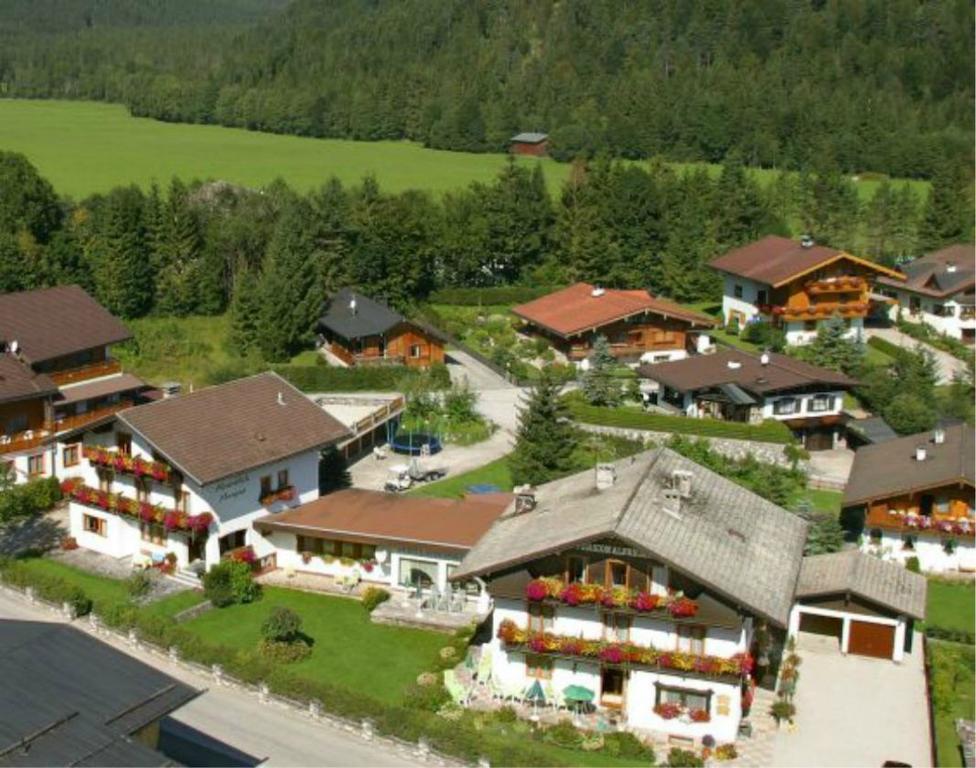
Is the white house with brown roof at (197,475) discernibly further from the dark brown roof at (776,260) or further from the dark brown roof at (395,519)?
the dark brown roof at (776,260)

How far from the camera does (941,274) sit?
7488cm

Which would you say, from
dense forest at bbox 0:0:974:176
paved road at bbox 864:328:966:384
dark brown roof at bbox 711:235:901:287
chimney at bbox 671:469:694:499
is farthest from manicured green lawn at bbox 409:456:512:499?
dense forest at bbox 0:0:974:176

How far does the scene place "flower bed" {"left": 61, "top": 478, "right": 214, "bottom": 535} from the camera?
135 feet

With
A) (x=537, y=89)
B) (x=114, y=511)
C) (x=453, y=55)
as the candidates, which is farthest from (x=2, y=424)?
(x=453, y=55)

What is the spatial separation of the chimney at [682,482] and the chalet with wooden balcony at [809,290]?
3646 cm

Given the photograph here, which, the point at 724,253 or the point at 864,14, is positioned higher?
the point at 864,14

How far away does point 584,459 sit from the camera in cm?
5262

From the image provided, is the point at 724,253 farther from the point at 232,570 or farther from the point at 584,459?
the point at 232,570

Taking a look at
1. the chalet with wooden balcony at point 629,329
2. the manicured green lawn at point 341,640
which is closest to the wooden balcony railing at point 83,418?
the manicured green lawn at point 341,640

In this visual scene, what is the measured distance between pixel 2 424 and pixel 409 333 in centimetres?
2315

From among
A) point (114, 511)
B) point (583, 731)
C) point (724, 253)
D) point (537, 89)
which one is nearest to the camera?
point (583, 731)

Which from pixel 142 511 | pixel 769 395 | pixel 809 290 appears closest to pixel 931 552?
pixel 769 395

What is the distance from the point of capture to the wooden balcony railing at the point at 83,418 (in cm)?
5094

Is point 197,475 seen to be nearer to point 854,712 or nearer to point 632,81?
point 854,712
